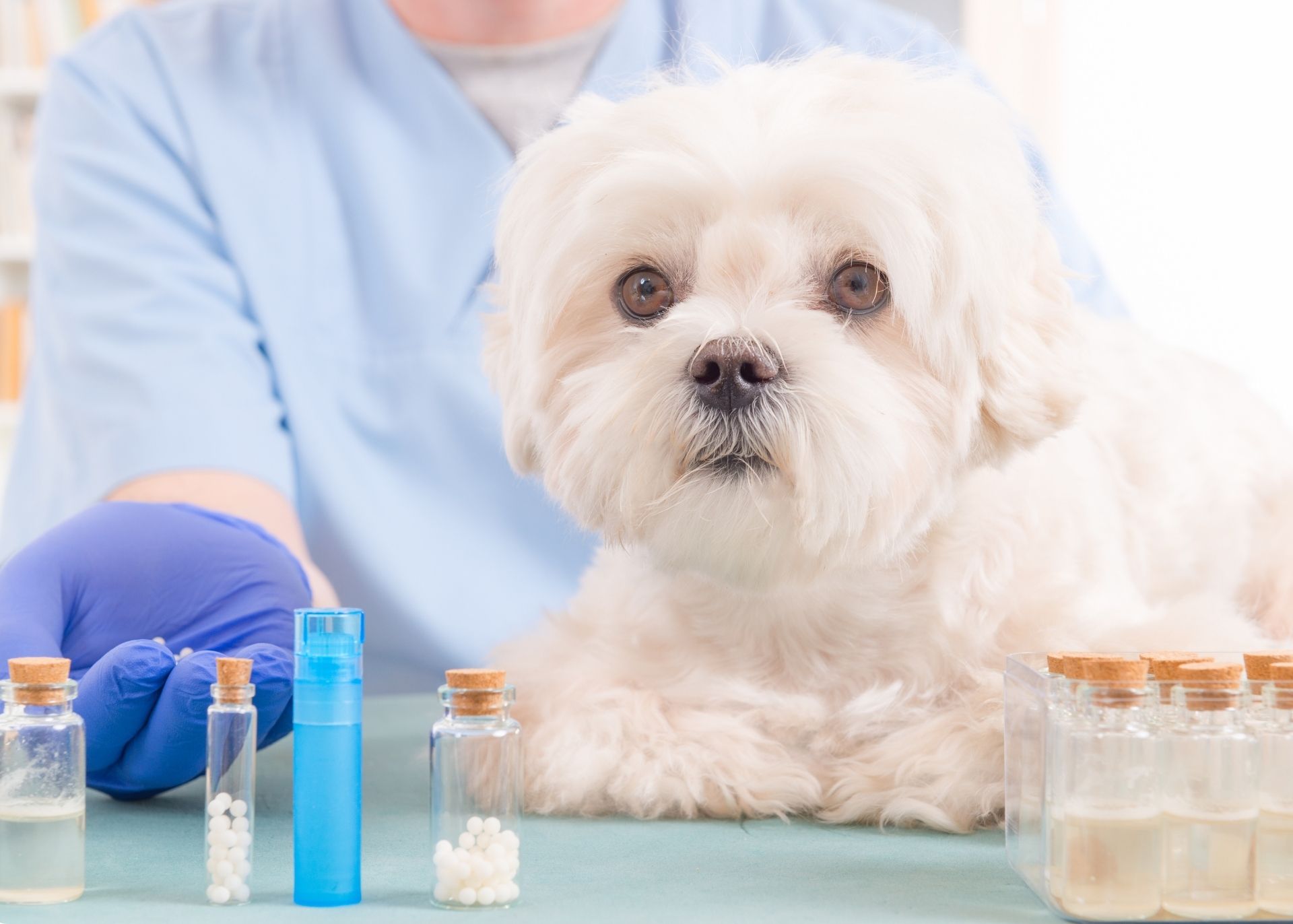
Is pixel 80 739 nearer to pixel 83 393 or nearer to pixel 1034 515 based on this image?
pixel 1034 515

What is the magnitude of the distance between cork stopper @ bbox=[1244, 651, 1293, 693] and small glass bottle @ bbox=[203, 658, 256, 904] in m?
0.57

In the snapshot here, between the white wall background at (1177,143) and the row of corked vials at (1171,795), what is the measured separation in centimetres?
272

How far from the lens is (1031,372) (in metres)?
1.03

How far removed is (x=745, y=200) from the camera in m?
0.98

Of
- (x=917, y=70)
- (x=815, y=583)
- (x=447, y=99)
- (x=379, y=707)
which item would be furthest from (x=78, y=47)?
(x=815, y=583)

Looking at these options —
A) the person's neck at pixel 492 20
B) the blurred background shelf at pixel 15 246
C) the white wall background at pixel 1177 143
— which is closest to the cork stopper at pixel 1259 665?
the person's neck at pixel 492 20

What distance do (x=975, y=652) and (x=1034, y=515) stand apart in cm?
13

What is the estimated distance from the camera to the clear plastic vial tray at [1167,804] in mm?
692

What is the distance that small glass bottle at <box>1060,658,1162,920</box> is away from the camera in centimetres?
69

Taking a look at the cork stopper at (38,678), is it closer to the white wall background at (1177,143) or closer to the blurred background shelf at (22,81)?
the white wall background at (1177,143)

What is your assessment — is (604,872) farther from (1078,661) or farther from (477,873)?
(1078,661)

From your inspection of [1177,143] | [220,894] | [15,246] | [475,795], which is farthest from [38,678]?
[15,246]

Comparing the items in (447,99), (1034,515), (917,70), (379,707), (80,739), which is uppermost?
(447,99)

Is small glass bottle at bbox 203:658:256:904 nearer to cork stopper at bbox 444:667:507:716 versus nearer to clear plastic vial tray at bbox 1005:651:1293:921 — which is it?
cork stopper at bbox 444:667:507:716
